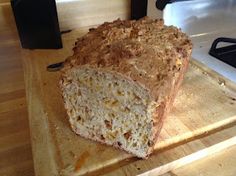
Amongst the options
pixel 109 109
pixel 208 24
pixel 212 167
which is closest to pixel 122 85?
pixel 109 109

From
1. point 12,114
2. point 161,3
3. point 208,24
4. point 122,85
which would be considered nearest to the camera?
point 122,85

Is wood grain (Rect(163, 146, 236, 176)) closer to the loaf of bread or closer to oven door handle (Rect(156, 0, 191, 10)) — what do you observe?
the loaf of bread

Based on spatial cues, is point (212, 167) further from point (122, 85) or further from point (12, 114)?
point (12, 114)

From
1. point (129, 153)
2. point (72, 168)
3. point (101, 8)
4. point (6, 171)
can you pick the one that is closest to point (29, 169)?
point (6, 171)

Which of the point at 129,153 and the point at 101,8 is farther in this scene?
the point at 101,8

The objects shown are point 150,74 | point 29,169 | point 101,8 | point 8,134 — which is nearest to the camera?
point 150,74

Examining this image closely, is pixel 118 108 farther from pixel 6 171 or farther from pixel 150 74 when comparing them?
pixel 6 171
